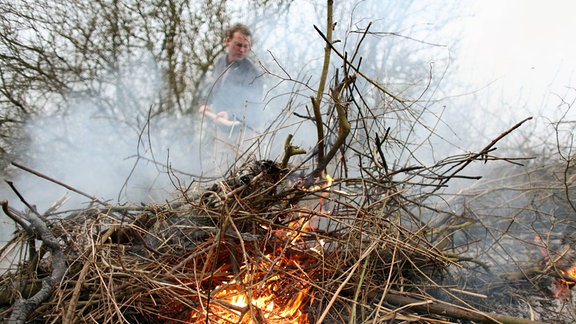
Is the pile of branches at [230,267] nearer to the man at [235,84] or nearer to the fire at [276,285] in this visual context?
the fire at [276,285]

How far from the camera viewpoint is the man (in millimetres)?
3742

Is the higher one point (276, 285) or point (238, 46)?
point (238, 46)

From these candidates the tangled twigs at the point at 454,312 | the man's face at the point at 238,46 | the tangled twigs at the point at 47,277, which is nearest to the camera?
the tangled twigs at the point at 47,277

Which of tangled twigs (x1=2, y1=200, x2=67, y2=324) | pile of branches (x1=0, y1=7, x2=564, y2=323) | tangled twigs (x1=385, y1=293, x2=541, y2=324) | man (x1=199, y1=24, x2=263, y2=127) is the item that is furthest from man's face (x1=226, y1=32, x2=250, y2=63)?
tangled twigs (x1=385, y1=293, x2=541, y2=324)

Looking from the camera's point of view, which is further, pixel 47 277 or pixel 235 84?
pixel 235 84

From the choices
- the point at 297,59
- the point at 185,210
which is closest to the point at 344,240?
the point at 185,210

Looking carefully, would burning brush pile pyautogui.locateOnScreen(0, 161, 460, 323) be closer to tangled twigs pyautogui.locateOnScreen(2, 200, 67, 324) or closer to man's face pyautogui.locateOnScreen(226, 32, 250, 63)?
tangled twigs pyautogui.locateOnScreen(2, 200, 67, 324)

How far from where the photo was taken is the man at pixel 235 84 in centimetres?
374

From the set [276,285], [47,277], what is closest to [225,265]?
[276,285]

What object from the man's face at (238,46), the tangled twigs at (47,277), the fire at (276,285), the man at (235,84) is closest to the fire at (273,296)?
the fire at (276,285)

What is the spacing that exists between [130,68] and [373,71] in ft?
11.1

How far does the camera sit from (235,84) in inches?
157

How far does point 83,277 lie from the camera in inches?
65.4

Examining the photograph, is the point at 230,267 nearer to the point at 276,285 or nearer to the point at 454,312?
the point at 276,285
